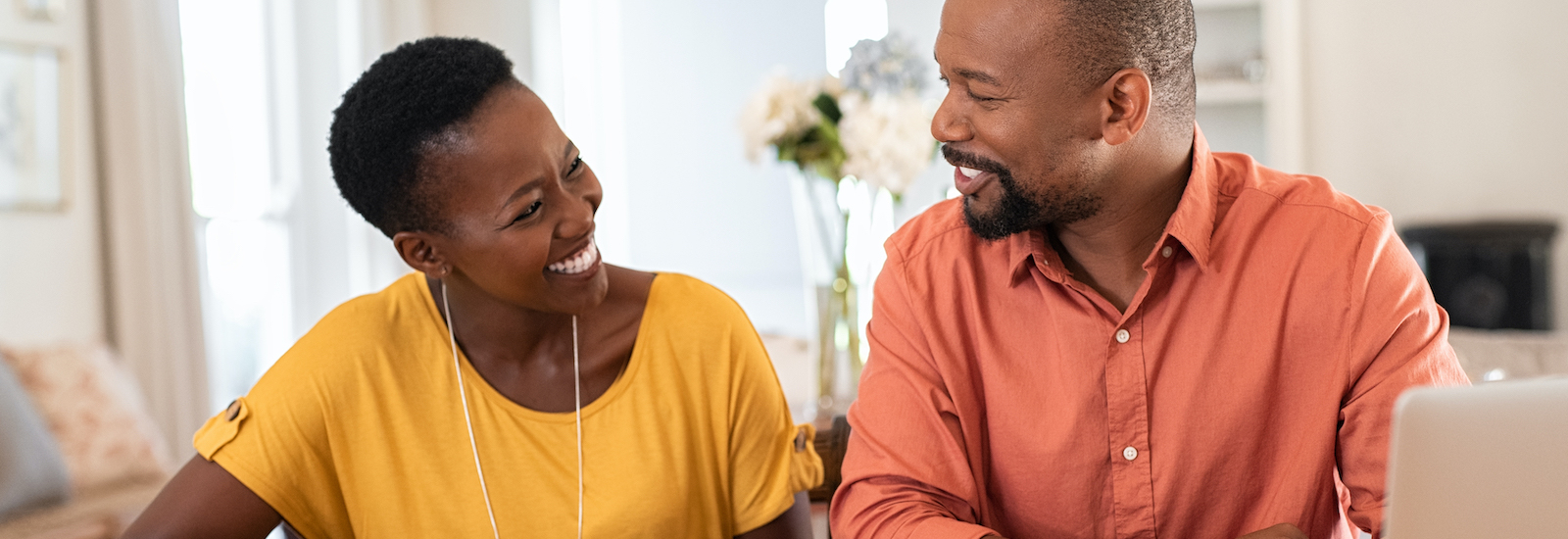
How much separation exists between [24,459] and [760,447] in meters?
2.02

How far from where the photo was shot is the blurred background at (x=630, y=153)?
305 centimetres

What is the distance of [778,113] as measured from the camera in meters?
2.24

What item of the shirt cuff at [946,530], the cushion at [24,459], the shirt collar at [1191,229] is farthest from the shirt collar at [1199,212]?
the cushion at [24,459]

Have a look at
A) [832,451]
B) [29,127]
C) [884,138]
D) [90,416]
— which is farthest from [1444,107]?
[29,127]

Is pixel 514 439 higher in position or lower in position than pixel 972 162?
lower

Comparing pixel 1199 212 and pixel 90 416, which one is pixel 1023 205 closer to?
pixel 1199 212

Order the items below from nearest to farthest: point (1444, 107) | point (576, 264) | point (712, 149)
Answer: point (576, 264) < point (1444, 107) < point (712, 149)

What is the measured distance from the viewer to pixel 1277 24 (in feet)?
14.0

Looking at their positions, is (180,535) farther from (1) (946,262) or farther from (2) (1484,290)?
(2) (1484,290)

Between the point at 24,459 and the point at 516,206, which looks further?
the point at 24,459

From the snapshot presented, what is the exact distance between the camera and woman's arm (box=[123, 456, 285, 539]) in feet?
3.91

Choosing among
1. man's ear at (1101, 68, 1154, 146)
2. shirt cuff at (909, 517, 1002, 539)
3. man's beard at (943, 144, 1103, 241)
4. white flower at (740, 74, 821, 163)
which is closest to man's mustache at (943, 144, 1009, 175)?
man's beard at (943, 144, 1103, 241)

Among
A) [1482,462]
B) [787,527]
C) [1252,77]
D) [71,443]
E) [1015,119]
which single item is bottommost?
[71,443]

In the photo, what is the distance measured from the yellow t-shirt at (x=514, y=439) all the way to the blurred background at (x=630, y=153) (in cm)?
83
